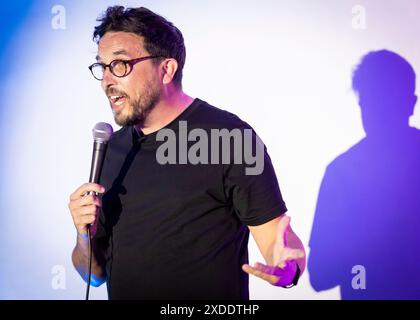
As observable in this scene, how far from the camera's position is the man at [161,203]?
1.40 meters

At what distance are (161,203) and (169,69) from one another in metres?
0.54

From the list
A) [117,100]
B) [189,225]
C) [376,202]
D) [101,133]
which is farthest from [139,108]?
[376,202]

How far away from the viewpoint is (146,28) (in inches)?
64.9

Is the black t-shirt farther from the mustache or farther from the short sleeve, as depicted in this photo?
the mustache

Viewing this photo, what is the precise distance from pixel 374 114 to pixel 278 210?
1.12 m

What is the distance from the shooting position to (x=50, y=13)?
2352 mm

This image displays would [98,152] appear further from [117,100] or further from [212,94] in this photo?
[212,94]

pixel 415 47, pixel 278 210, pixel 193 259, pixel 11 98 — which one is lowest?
pixel 193 259

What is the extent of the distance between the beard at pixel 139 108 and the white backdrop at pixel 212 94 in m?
0.76

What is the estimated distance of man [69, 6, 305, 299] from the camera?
1.40 m

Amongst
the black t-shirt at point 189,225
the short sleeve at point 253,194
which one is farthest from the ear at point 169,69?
the short sleeve at point 253,194

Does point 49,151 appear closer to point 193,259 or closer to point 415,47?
point 193,259

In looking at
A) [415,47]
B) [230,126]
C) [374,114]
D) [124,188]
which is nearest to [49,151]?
[124,188]

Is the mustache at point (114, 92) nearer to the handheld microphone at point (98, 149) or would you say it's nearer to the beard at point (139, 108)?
the beard at point (139, 108)
